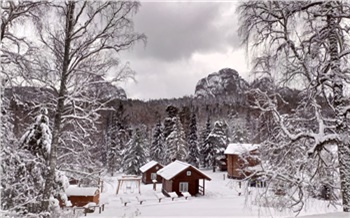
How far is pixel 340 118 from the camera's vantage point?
5.62 meters

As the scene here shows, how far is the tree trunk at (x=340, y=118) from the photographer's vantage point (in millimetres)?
5508

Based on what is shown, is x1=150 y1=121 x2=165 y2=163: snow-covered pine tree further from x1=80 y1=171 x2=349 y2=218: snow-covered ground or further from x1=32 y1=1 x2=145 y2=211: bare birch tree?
x1=32 y1=1 x2=145 y2=211: bare birch tree

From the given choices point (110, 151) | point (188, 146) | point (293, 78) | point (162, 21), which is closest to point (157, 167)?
point (188, 146)

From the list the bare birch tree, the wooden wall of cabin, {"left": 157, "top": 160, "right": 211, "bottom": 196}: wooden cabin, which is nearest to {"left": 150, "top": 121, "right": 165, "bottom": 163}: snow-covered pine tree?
{"left": 157, "top": 160, "right": 211, "bottom": 196}: wooden cabin

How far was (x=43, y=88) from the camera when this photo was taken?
691cm

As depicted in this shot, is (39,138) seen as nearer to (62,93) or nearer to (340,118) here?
(62,93)

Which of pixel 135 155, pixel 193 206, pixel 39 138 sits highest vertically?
pixel 39 138

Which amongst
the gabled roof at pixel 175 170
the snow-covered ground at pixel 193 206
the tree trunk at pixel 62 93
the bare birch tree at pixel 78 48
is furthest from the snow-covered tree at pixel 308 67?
the gabled roof at pixel 175 170

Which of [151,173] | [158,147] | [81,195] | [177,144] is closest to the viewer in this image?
[81,195]

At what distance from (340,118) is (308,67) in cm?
117

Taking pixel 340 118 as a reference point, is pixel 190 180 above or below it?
below

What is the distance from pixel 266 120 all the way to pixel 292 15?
2.47 metres

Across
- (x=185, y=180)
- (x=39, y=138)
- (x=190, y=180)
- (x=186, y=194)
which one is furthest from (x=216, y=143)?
(x=39, y=138)

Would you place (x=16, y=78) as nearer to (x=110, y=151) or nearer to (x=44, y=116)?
(x=44, y=116)
